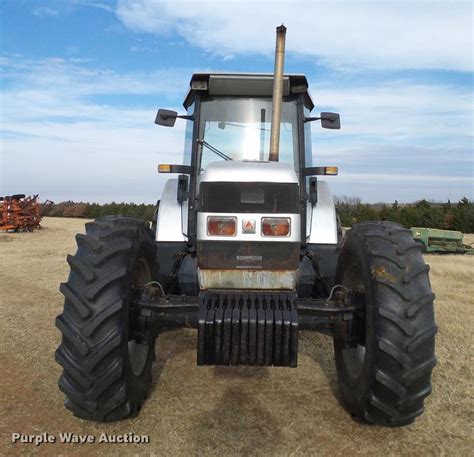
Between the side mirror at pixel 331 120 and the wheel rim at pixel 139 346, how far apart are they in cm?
221

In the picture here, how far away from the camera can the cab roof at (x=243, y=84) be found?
4.39m

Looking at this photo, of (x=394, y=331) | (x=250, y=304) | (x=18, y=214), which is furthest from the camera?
(x=18, y=214)

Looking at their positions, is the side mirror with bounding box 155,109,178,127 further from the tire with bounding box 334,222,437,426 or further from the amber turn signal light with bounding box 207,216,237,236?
the tire with bounding box 334,222,437,426

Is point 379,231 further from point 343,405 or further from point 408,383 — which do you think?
point 343,405

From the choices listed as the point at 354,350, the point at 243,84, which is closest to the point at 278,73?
the point at 243,84

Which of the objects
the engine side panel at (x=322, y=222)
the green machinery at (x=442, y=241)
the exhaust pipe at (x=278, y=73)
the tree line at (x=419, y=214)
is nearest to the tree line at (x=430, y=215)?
the tree line at (x=419, y=214)

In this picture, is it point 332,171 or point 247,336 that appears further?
point 332,171

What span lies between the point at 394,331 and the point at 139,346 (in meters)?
1.85

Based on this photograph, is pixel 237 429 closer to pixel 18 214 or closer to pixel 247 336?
pixel 247 336

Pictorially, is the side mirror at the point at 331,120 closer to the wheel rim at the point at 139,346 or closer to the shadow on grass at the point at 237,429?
the wheel rim at the point at 139,346

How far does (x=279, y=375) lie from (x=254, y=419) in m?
0.87

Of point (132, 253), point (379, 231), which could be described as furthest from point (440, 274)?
point (132, 253)

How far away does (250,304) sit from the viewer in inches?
122

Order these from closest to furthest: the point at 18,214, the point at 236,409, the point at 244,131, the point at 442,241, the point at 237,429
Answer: the point at 237,429, the point at 236,409, the point at 244,131, the point at 442,241, the point at 18,214
